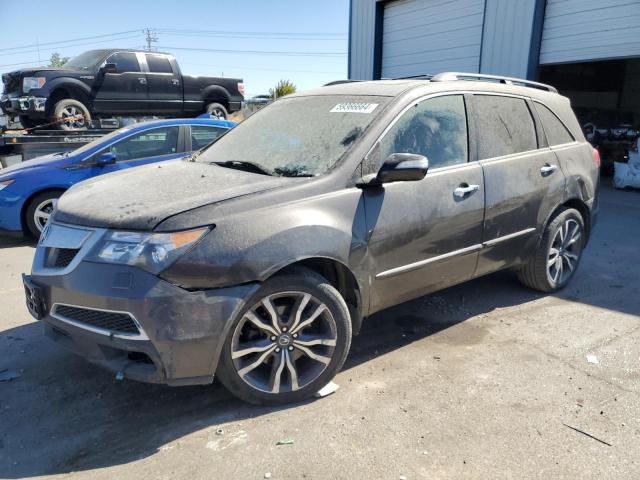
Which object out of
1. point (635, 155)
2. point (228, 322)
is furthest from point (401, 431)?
point (635, 155)

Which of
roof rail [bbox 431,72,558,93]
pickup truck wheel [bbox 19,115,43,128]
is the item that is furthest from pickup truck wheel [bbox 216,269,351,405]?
pickup truck wheel [bbox 19,115,43,128]

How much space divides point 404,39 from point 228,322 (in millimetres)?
13045

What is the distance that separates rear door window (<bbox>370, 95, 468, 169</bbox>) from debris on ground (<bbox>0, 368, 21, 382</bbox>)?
264cm

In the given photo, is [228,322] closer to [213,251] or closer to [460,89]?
[213,251]

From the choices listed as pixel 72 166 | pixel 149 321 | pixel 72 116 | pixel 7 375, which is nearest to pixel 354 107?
pixel 149 321

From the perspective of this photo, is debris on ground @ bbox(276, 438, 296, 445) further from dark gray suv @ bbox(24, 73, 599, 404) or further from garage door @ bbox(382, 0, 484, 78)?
garage door @ bbox(382, 0, 484, 78)

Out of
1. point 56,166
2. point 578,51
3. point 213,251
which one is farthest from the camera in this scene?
point 578,51

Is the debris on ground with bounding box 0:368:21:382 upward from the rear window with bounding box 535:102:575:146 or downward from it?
downward

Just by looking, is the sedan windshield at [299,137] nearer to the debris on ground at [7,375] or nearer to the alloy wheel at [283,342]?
the alloy wheel at [283,342]

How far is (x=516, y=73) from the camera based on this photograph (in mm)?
11102

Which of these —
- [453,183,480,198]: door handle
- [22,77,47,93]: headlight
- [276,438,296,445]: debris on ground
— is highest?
[22,77,47,93]: headlight

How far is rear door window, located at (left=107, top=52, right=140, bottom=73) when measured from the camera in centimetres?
1183

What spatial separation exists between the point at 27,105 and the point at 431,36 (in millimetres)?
9429

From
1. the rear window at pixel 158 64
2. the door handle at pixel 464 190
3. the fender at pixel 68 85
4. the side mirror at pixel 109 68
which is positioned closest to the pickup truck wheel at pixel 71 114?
the fender at pixel 68 85
